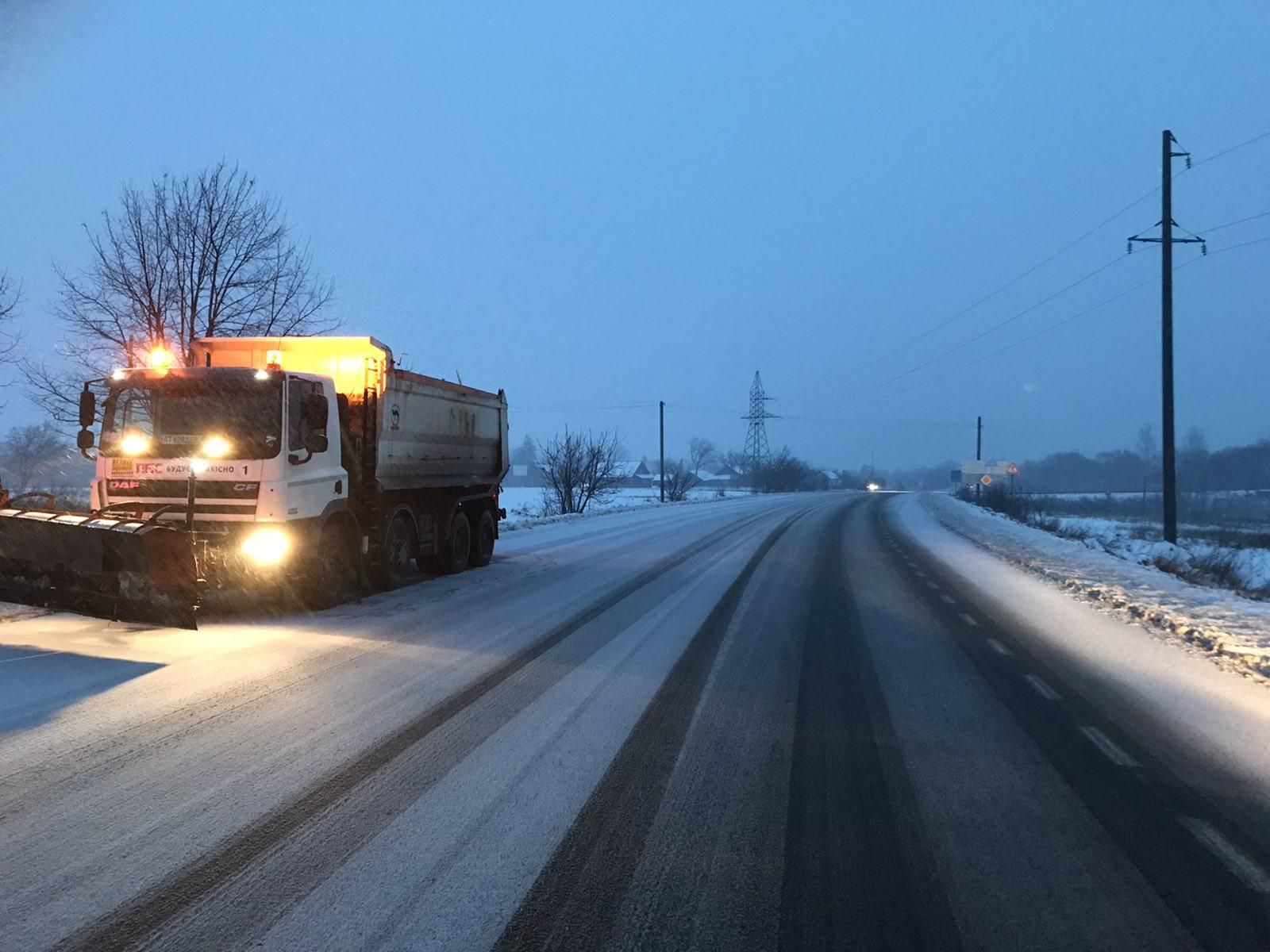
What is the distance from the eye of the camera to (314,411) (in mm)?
9625

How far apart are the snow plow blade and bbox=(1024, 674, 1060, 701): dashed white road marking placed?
25.4ft

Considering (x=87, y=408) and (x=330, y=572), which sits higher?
(x=87, y=408)

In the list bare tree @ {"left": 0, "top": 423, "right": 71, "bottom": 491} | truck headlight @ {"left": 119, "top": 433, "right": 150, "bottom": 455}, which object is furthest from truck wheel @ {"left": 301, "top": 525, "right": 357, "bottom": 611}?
bare tree @ {"left": 0, "top": 423, "right": 71, "bottom": 491}

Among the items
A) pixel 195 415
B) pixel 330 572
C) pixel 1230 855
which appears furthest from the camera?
pixel 330 572

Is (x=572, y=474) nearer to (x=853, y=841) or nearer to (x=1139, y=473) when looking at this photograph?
(x=853, y=841)

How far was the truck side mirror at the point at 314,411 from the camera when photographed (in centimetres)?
955

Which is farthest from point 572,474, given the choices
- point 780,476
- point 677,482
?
point 780,476

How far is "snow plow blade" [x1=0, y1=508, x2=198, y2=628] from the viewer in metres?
8.16

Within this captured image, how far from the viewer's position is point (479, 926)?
10.6 ft

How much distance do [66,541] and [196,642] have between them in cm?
166

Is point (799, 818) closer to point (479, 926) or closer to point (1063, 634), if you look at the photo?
point (479, 926)

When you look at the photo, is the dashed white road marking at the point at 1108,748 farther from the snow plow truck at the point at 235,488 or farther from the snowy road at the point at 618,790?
the snow plow truck at the point at 235,488

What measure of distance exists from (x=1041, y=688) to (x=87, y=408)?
9887 mm

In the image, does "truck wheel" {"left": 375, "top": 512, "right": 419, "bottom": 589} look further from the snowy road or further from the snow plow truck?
the snowy road
